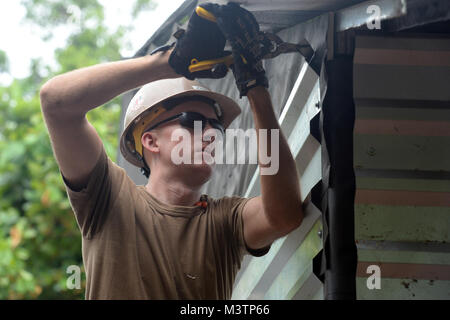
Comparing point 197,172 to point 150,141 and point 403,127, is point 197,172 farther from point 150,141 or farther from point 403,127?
point 403,127

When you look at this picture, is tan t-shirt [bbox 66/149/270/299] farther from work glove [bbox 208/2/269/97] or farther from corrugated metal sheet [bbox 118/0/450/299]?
work glove [bbox 208/2/269/97]

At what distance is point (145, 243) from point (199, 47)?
0.88 metres

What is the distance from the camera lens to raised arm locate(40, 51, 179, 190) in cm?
224

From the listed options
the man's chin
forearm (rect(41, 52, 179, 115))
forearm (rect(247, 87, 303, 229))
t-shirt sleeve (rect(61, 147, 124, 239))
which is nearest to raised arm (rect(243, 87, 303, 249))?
forearm (rect(247, 87, 303, 229))

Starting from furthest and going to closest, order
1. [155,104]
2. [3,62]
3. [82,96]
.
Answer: [3,62] < [155,104] < [82,96]

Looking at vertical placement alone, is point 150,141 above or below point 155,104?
below

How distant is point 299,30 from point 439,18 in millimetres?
729

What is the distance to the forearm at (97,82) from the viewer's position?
88.0 inches

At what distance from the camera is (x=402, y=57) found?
8.51 ft

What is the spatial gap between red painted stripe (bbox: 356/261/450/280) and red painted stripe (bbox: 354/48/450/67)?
0.98 m

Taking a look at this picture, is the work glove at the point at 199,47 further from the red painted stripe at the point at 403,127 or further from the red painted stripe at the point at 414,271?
the red painted stripe at the point at 414,271

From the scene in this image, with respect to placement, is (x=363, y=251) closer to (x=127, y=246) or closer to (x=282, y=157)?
(x=282, y=157)

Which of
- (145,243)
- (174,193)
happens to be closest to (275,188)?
(174,193)

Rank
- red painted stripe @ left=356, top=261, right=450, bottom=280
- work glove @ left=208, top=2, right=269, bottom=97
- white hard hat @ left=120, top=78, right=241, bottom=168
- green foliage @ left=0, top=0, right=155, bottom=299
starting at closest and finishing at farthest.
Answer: work glove @ left=208, top=2, right=269, bottom=97, white hard hat @ left=120, top=78, right=241, bottom=168, red painted stripe @ left=356, top=261, right=450, bottom=280, green foliage @ left=0, top=0, right=155, bottom=299
